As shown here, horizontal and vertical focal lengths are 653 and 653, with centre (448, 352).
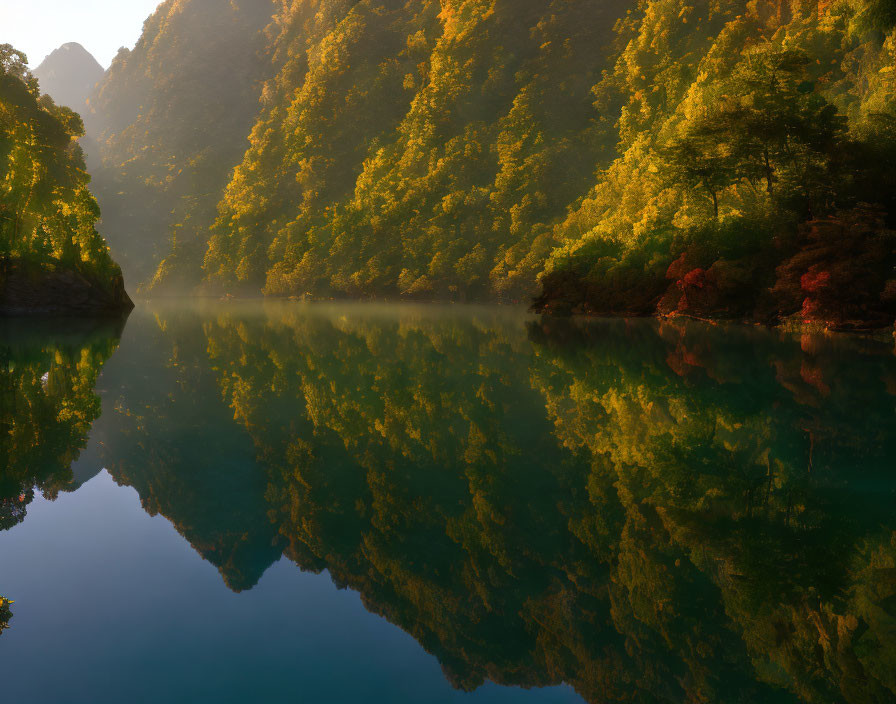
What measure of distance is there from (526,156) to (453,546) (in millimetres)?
65315

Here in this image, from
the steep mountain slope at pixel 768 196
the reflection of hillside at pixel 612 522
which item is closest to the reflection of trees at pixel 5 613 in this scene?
the reflection of hillside at pixel 612 522

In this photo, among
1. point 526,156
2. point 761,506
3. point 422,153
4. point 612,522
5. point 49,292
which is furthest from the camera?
point 422,153

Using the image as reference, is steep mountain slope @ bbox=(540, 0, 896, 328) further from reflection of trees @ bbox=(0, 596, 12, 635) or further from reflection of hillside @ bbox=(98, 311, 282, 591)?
reflection of trees @ bbox=(0, 596, 12, 635)

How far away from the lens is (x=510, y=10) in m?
75.8

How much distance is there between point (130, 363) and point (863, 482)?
48.9 ft

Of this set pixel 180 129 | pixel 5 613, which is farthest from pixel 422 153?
pixel 5 613

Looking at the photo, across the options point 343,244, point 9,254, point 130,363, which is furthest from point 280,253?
point 130,363

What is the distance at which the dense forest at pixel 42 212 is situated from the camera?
31.6 m

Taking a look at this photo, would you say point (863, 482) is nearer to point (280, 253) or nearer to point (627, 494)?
point (627, 494)

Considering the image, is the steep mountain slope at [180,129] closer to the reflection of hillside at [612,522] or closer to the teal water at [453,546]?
the reflection of hillside at [612,522]

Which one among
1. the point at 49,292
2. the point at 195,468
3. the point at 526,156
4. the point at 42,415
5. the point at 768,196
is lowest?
the point at 49,292

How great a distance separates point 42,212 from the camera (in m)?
32.8

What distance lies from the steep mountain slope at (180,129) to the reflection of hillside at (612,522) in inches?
3974

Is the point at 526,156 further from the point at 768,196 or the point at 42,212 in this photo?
the point at 42,212
